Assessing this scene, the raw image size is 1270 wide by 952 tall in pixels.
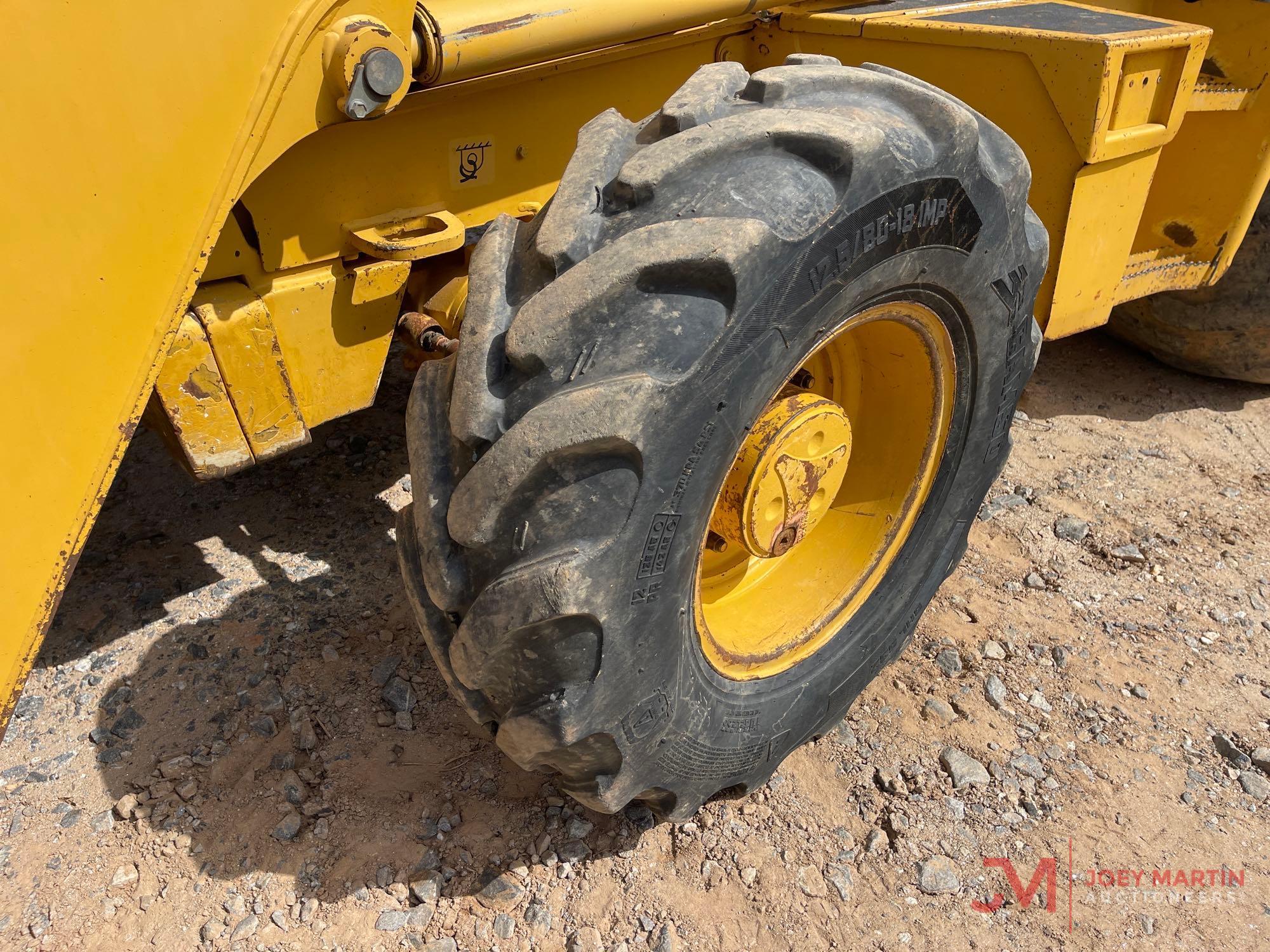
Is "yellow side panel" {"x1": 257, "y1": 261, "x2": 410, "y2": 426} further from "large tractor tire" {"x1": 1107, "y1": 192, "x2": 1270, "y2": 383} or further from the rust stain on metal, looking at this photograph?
"large tractor tire" {"x1": 1107, "y1": 192, "x2": 1270, "y2": 383}

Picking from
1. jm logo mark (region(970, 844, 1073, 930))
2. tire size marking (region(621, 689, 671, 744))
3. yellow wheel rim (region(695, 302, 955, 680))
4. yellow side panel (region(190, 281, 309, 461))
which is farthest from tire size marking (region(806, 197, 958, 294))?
jm logo mark (region(970, 844, 1073, 930))

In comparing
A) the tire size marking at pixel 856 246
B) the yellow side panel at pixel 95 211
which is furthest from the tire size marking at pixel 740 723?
the yellow side panel at pixel 95 211

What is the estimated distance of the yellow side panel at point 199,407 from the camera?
164 centimetres

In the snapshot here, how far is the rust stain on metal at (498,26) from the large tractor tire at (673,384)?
0.28m

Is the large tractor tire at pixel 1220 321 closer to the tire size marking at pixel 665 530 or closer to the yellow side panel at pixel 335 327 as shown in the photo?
the tire size marking at pixel 665 530

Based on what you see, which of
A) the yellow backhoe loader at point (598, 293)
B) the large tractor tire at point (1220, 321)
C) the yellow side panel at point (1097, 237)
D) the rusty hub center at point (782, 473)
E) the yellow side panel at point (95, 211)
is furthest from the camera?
the large tractor tire at point (1220, 321)

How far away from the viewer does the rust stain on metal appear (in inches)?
64.2

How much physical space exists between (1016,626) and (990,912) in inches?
34.0

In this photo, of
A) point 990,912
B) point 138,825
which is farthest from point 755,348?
point 138,825

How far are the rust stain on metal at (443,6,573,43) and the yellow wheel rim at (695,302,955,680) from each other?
819 mm

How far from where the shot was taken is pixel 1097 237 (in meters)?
2.36

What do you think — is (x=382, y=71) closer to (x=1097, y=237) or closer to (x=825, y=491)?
(x=825, y=491)

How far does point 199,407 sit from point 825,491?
125cm

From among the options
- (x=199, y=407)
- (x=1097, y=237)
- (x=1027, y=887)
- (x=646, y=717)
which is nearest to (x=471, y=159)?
(x=199, y=407)
